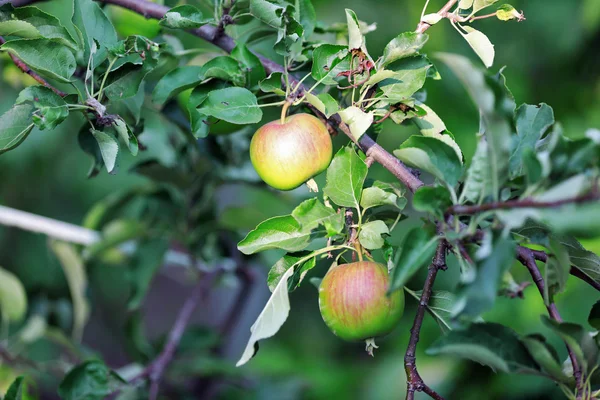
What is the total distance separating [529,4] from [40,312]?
6.74 feet

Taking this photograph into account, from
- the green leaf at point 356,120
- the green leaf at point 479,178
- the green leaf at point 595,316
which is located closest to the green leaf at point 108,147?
the green leaf at point 356,120

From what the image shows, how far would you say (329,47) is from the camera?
61 cm

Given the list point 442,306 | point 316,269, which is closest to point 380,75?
point 442,306

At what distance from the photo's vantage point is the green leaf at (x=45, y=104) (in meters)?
0.55

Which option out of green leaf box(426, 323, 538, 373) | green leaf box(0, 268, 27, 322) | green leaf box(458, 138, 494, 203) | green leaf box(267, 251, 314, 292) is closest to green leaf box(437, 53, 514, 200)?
green leaf box(458, 138, 494, 203)

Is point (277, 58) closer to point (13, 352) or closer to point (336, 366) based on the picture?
point (13, 352)

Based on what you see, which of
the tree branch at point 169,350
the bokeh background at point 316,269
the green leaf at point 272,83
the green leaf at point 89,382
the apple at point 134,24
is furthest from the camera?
the bokeh background at point 316,269

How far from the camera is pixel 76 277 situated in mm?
1282

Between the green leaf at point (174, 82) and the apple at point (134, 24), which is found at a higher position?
the green leaf at point (174, 82)

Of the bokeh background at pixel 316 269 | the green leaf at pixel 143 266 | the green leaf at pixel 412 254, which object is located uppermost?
the green leaf at pixel 412 254

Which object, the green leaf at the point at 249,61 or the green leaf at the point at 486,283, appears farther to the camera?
the green leaf at the point at 249,61

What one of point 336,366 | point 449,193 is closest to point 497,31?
point 336,366

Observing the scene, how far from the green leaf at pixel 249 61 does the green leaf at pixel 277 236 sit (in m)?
0.17

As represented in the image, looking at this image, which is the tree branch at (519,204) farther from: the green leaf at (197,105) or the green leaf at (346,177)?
the green leaf at (197,105)
